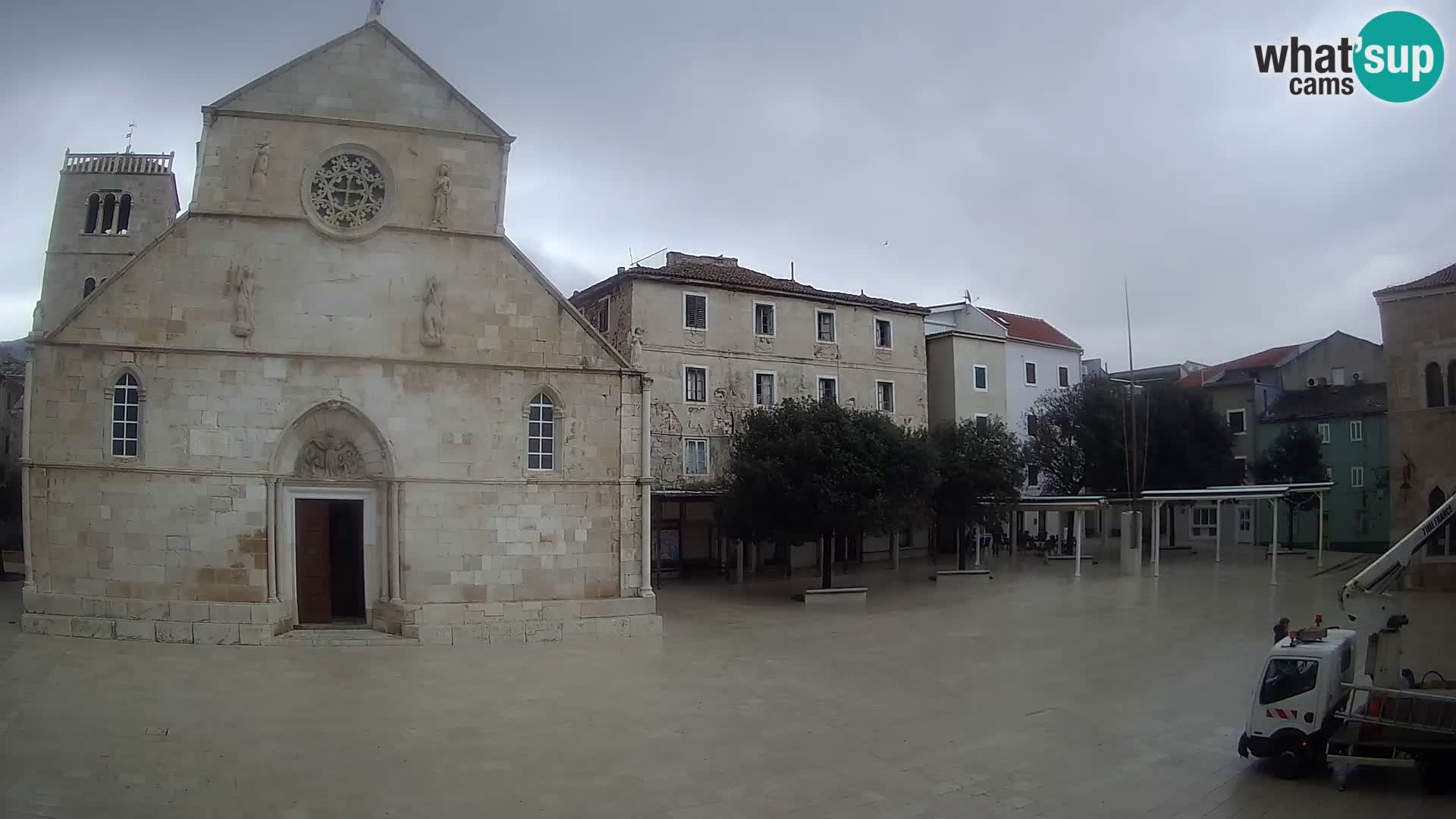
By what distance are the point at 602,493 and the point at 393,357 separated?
538 centimetres

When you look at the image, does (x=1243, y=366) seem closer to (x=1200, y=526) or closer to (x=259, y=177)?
(x=1200, y=526)

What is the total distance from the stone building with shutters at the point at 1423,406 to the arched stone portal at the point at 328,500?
27786 millimetres

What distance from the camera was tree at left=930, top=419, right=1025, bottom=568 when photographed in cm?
3172

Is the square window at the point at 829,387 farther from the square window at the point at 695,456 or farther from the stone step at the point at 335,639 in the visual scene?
the stone step at the point at 335,639

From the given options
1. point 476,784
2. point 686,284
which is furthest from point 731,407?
point 476,784

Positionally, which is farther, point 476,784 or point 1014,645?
point 1014,645

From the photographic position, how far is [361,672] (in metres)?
15.4

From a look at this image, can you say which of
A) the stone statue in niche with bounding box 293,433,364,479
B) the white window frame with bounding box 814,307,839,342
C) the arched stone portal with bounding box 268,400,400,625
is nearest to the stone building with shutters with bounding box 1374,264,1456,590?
the white window frame with bounding box 814,307,839,342

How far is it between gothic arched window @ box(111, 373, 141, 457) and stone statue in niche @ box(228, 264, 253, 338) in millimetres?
2238

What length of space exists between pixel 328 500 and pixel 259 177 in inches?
272

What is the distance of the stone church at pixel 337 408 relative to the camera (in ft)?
57.8

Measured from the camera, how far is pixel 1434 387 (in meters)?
26.5

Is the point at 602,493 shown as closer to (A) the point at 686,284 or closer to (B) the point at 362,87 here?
(B) the point at 362,87

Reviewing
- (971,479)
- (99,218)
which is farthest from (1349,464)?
(99,218)
